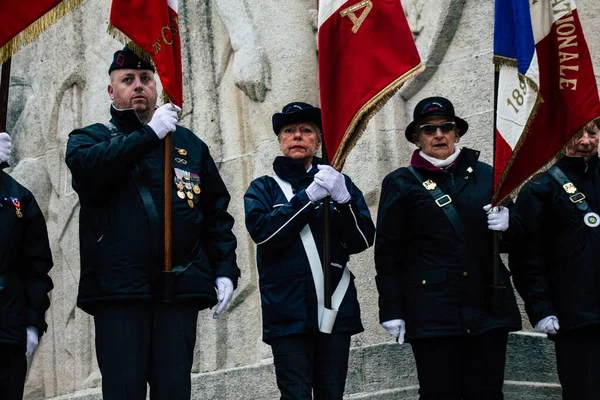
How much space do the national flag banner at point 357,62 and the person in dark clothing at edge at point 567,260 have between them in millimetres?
1008

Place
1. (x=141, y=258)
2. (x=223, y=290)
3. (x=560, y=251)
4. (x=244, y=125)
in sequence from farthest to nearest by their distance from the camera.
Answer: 1. (x=244, y=125)
2. (x=560, y=251)
3. (x=223, y=290)
4. (x=141, y=258)

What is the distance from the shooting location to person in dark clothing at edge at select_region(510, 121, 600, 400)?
687 cm

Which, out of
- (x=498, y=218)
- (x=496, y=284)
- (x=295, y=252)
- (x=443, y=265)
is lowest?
(x=496, y=284)

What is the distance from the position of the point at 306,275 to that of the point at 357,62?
1.18 m

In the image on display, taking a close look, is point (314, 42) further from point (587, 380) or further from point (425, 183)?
point (587, 380)

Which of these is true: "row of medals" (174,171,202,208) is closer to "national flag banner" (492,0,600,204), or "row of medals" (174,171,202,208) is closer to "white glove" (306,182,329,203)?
"white glove" (306,182,329,203)

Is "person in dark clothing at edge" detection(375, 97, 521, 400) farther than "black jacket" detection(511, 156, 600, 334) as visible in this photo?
No

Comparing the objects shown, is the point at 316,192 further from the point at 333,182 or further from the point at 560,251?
the point at 560,251

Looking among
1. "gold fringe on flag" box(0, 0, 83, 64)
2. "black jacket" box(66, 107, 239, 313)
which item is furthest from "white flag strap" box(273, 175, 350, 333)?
"gold fringe on flag" box(0, 0, 83, 64)

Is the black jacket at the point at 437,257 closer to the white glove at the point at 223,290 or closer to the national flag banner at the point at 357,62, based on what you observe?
the national flag banner at the point at 357,62

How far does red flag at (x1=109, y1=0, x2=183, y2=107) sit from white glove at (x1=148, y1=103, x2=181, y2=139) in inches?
14.5

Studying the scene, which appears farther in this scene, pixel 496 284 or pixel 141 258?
pixel 496 284

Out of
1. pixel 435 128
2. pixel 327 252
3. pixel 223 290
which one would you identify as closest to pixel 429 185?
pixel 435 128

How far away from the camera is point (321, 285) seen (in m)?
6.66
